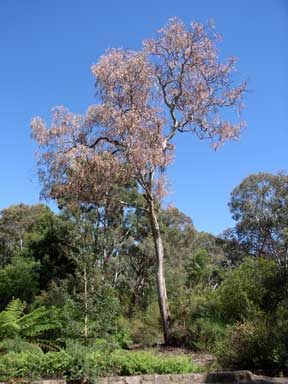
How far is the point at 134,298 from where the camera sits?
2406cm

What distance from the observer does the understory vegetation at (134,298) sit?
768 cm

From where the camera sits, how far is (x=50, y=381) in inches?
277

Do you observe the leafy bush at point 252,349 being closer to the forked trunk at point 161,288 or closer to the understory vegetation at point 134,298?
the understory vegetation at point 134,298

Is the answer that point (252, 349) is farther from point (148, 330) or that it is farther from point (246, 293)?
point (148, 330)

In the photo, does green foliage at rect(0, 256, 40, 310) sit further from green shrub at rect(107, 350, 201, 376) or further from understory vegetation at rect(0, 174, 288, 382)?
green shrub at rect(107, 350, 201, 376)

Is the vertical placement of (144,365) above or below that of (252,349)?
below

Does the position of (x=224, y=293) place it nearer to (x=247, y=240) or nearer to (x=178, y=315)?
(x=178, y=315)

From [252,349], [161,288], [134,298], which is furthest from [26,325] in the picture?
[134,298]

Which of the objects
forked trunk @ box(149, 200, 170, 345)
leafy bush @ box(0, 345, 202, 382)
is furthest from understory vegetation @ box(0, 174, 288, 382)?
forked trunk @ box(149, 200, 170, 345)

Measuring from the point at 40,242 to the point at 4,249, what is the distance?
43.2 ft

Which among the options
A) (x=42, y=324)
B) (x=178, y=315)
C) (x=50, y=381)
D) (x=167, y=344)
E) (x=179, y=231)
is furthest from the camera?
(x=179, y=231)

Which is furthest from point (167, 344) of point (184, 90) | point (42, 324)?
point (184, 90)

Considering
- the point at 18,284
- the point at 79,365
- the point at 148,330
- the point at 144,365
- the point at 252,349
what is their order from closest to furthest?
the point at 79,365 → the point at 252,349 → the point at 144,365 → the point at 148,330 → the point at 18,284

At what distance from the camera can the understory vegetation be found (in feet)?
25.2
